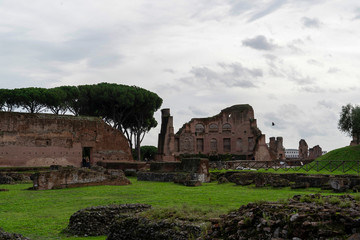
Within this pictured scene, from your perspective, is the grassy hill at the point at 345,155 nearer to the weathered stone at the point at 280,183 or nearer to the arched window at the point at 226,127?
the weathered stone at the point at 280,183

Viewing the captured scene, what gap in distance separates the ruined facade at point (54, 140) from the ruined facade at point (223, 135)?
13.2 metres

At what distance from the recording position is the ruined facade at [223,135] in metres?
52.5

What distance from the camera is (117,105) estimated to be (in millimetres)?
47719

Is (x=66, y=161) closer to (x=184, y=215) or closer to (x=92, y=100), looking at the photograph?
(x=92, y=100)

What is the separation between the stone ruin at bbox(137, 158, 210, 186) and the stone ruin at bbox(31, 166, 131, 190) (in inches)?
116

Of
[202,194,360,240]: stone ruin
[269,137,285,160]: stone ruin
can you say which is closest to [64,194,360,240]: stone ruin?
[202,194,360,240]: stone ruin

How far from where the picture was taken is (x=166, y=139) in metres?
48.4

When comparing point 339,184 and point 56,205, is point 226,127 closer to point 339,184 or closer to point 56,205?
point 339,184

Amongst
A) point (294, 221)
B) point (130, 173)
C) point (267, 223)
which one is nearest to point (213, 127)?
point (130, 173)

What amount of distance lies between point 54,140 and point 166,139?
1478cm

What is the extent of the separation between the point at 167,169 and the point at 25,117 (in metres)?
17.1

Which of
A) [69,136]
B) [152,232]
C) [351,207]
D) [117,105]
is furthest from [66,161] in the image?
[351,207]

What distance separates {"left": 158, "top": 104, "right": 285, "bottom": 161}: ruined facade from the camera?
52.5 meters

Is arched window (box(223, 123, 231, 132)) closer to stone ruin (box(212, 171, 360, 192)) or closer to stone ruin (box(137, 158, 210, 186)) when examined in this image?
stone ruin (box(137, 158, 210, 186))
